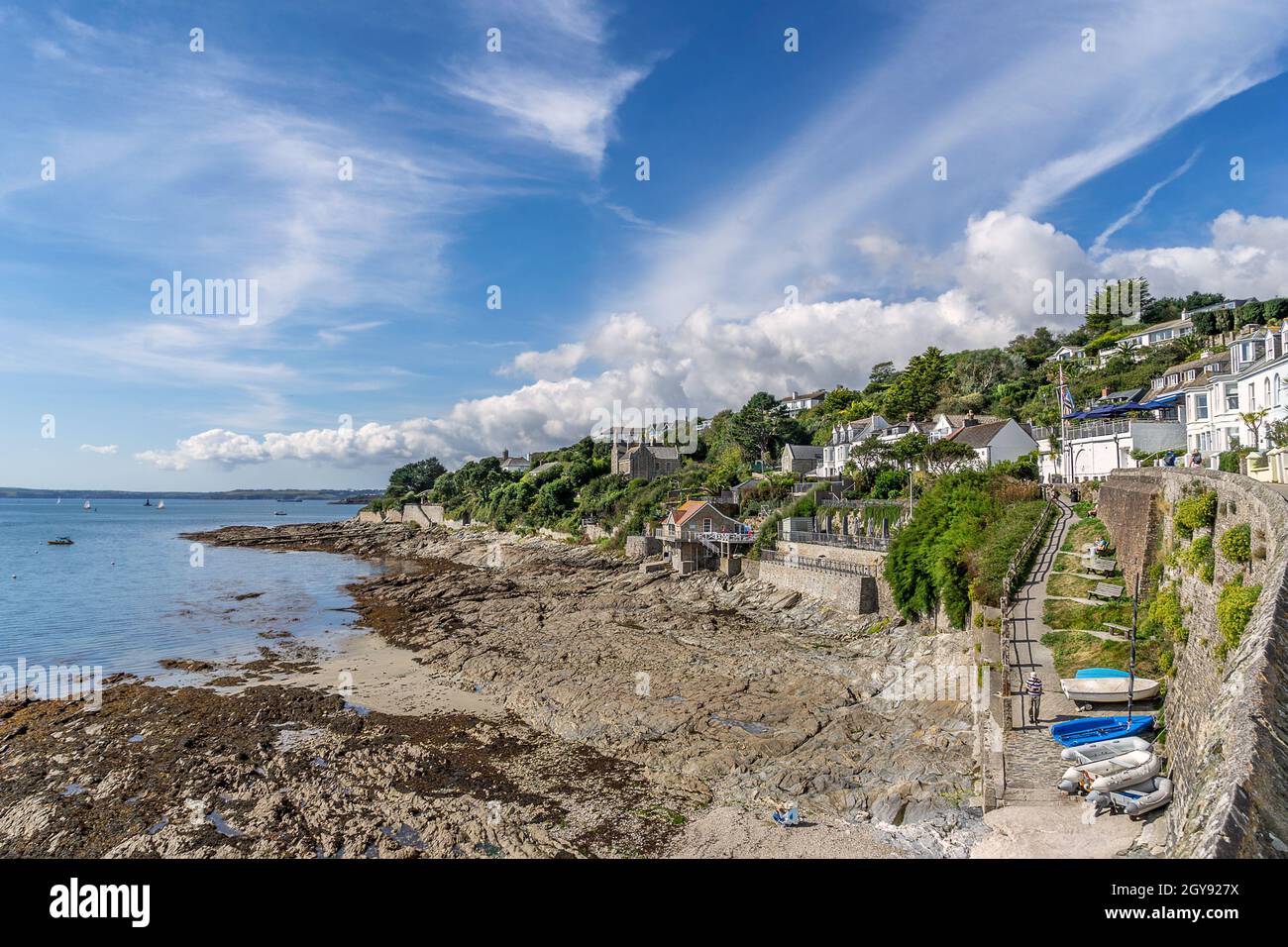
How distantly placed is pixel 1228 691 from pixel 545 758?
1370 cm

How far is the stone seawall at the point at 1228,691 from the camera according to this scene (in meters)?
5.86

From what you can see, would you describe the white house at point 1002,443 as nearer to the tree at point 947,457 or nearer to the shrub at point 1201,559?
the tree at point 947,457

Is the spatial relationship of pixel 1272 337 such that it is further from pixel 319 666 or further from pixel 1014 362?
pixel 1014 362

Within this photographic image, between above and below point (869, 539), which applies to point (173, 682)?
below

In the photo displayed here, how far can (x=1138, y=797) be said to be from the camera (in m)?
11.0

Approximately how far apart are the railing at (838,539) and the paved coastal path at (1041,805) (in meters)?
14.3

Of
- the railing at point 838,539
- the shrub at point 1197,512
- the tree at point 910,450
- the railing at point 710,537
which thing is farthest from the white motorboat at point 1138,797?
the tree at point 910,450

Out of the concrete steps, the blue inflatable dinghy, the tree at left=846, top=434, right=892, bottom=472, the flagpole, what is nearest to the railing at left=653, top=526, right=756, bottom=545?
the tree at left=846, top=434, right=892, bottom=472

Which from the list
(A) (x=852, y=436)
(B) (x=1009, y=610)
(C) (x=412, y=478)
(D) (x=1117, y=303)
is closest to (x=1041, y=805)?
(B) (x=1009, y=610)

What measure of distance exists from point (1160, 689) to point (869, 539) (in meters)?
18.9

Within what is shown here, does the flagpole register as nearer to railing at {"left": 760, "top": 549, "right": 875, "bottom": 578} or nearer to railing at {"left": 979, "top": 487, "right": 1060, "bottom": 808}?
railing at {"left": 979, "top": 487, "right": 1060, "bottom": 808}

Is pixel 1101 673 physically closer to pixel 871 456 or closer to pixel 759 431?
pixel 871 456
